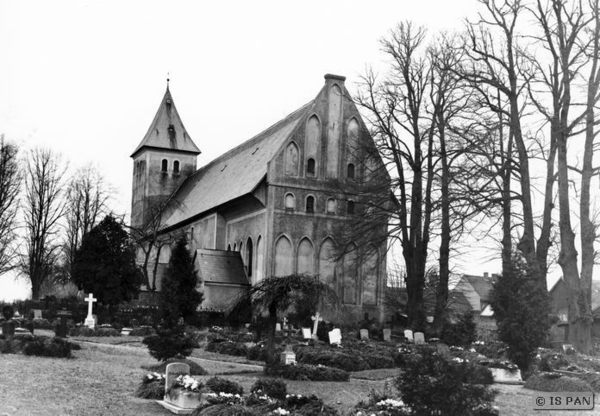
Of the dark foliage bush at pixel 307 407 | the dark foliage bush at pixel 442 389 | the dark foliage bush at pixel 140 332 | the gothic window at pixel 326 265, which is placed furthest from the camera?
the gothic window at pixel 326 265

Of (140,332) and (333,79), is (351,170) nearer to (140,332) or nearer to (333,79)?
(333,79)

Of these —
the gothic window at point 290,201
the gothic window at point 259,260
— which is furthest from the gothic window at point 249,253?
the gothic window at point 290,201

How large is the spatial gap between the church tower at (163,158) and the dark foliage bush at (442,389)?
58387 mm

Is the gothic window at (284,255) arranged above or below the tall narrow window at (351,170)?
below

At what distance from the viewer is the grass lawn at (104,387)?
13.7m

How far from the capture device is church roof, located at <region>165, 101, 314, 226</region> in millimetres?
47066

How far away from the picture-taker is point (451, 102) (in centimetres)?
3356

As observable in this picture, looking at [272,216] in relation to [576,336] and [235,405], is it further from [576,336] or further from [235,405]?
[235,405]

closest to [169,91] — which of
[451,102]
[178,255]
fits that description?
[178,255]

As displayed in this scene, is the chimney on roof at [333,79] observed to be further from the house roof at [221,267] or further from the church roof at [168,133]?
the church roof at [168,133]

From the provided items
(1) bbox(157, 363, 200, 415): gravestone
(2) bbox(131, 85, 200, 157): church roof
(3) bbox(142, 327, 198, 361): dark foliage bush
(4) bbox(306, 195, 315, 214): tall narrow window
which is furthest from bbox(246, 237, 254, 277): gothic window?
(1) bbox(157, 363, 200, 415): gravestone

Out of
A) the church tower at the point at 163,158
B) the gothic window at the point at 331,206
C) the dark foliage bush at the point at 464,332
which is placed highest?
the church tower at the point at 163,158

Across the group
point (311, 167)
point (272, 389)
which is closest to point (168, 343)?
point (272, 389)

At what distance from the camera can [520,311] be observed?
70.1 feet
